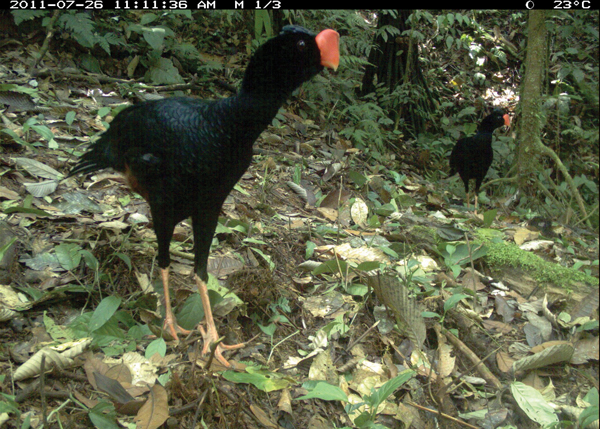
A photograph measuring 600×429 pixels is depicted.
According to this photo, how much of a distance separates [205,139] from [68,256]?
120 cm

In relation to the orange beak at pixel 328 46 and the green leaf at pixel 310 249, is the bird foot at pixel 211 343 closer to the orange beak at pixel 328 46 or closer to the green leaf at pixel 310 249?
the green leaf at pixel 310 249

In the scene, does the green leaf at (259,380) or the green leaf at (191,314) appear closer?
the green leaf at (259,380)

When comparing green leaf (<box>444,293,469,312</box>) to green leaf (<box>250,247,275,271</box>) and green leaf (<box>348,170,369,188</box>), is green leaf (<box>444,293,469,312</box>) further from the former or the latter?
green leaf (<box>348,170,369,188</box>)

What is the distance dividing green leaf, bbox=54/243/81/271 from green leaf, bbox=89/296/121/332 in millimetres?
449

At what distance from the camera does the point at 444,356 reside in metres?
2.53

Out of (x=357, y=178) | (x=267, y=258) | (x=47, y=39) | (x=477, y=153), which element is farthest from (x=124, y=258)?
(x=477, y=153)

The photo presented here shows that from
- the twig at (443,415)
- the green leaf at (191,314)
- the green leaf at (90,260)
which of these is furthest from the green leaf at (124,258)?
the twig at (443,415)

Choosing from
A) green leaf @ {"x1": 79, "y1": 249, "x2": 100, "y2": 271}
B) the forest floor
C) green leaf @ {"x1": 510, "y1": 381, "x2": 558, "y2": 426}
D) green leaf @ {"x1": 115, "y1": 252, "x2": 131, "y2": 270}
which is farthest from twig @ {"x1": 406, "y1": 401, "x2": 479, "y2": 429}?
green leaf @ {"x1": 79, "y1": 249, "x2": 100, "y2": 271}

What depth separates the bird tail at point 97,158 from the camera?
2609mm

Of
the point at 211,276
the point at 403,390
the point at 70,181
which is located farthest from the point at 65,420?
the point at 70,181

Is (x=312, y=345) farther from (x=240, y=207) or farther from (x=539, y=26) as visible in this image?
(x=539, y=26)

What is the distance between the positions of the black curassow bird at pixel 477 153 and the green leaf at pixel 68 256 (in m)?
4.62

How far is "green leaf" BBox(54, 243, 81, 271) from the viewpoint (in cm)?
260

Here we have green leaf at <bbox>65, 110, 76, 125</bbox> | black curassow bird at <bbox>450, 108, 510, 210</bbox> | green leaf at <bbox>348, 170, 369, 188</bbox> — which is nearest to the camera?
green leaf at <bbox>65, 110, 76, 125</bbox>
